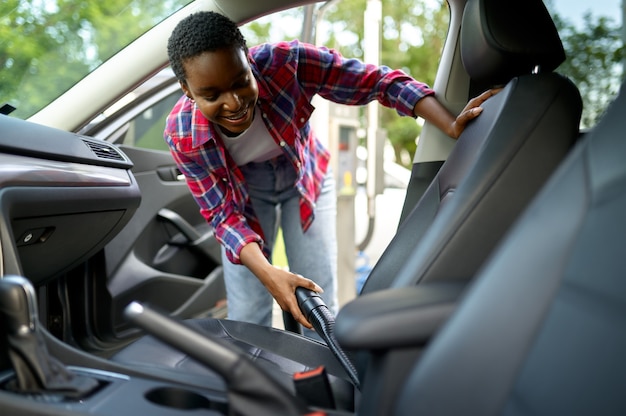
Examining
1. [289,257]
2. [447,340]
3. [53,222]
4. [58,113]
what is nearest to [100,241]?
[53,222]

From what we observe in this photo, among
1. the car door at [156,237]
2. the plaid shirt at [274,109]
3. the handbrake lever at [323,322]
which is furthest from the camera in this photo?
the car door at [156,237]

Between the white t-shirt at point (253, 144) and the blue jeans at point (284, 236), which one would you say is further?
the blue jeans at point (284, 236)

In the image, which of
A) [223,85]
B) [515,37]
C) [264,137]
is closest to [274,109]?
[264,137]

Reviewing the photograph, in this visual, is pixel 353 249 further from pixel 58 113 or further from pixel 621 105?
pixel 621 105

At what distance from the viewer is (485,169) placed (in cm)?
100

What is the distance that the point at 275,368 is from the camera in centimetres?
131

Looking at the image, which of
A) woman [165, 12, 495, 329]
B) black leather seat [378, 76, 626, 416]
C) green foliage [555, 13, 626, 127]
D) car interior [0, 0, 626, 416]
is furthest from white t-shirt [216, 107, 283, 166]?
black leather seat [378, 76, 626, 416]

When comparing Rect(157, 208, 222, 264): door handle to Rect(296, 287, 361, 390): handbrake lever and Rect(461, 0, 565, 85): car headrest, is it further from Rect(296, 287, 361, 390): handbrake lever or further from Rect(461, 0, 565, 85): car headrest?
Rect(461, 0, 565, 85): car headrest

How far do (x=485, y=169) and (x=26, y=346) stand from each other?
81 centimetres

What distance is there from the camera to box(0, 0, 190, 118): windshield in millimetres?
1718

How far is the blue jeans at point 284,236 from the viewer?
1.81m

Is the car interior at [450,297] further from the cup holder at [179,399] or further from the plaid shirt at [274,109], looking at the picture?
the plaid shirt at [274,109]

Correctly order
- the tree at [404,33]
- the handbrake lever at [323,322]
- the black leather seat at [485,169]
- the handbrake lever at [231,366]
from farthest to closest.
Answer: the tree at [404,33] → the handbrake lever at [323,322] → the black leather seat at [485,169] → the handbrake lever at [231,366]

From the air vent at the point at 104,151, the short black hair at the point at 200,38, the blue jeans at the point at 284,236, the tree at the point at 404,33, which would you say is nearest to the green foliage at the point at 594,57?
the blue jeans at the point at 284,236
